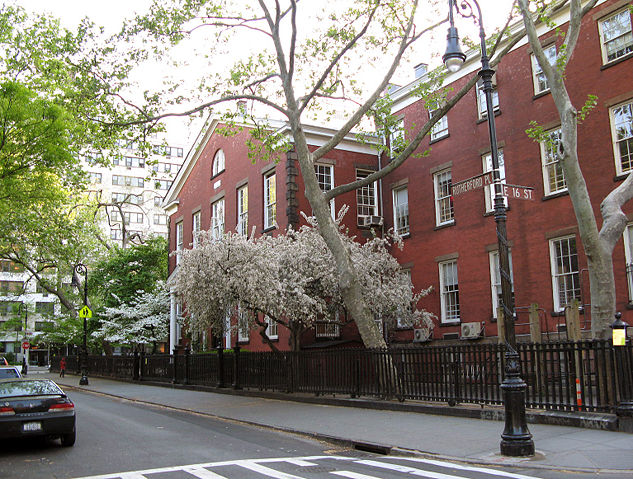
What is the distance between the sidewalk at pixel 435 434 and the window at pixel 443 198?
9.85 metres

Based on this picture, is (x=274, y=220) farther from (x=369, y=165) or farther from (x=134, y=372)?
(x=134, y=372)

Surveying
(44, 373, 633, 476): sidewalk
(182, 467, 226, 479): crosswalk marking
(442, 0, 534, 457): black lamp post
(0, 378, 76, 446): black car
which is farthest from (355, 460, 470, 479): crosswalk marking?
(0, 378, 76, 446): black car

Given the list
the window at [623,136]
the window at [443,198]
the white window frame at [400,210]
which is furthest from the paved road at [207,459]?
the white window frame at [400,210]

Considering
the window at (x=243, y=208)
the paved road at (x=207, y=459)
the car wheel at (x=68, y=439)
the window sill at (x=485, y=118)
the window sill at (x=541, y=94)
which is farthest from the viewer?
the window at (x=243, y=208)

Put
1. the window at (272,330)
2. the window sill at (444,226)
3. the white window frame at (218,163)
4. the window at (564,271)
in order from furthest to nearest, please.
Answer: the white window frame at (218,163) < the window at (272,330) < the window sill at (444,226) < the window at (564,271)

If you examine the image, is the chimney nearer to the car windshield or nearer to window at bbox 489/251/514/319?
window at bbox 489/251/514/319

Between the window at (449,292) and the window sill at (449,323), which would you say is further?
the window at (449,292)

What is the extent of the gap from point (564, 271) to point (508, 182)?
12.5 feet

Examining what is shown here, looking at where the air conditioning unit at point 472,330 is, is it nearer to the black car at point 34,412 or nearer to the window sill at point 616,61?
the window sill at point 616,61

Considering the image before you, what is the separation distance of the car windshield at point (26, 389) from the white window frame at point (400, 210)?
16929 millimetres

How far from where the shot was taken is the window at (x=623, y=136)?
679 inches

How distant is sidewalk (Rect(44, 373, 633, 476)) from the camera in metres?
8.37

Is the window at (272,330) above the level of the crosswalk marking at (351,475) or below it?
above

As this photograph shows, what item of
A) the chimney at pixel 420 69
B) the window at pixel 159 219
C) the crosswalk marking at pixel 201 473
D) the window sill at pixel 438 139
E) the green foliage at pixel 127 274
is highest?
the window at pixel 159 219
